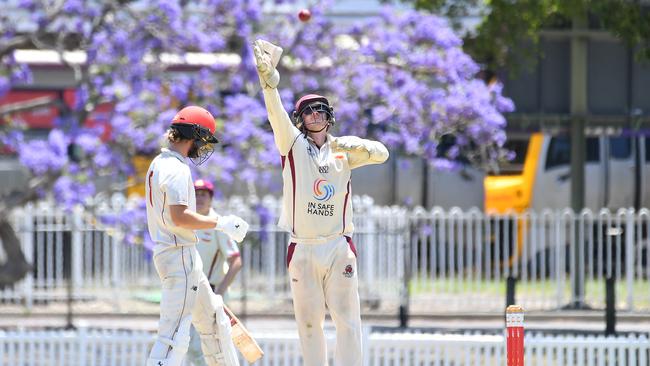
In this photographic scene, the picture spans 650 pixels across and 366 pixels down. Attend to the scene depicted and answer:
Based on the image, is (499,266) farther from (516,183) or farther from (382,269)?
(516,183)

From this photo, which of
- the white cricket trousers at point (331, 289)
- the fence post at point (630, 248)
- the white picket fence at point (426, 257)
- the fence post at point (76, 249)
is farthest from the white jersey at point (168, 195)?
the fence post at point (630, 248)

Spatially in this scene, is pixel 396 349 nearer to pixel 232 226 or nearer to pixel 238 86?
pixel 232 226

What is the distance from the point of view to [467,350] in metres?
10.4

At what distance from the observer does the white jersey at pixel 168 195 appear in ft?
24.4

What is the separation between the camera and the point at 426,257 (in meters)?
18.0

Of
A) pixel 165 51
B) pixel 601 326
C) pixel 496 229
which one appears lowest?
pixel 601 326

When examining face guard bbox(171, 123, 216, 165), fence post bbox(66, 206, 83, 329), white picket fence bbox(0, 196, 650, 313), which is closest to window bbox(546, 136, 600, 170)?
white picket fence bbox(0, 196, 650, 313)

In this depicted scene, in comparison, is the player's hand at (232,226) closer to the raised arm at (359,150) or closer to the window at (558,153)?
the raised arm at (359,150)

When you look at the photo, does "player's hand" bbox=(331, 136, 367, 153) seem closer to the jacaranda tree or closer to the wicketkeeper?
the wicketkeeper

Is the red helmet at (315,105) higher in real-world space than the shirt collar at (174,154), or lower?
higher

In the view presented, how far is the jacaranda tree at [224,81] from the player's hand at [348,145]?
779cm

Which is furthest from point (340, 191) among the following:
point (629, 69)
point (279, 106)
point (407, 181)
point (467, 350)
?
point (407, 181)

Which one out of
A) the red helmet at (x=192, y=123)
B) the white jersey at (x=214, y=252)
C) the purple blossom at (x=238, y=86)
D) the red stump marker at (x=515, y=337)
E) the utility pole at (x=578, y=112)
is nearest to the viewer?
the red stump marker at (x=515, y=337)

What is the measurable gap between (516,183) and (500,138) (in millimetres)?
4185
